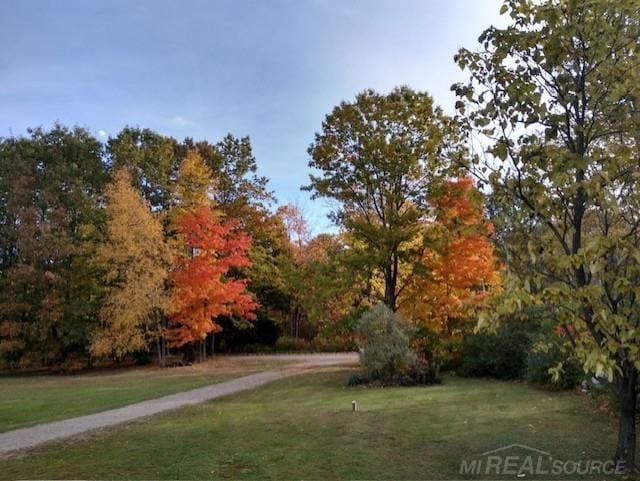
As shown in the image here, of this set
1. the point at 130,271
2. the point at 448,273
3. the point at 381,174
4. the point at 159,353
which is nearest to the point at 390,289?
the point at 448,273

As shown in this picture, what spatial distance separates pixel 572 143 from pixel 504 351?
1061cm

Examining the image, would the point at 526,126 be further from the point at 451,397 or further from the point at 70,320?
the point at 70,320

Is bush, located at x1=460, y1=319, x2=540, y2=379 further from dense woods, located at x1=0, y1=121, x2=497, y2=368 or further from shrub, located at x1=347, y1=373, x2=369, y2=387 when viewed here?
shrub, located at x1=347, y1=373, x2=369, y2=387

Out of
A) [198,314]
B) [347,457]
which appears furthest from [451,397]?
[198,314]

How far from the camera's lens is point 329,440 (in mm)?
6684

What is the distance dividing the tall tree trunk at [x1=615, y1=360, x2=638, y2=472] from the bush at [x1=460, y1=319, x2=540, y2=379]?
28.5 ft

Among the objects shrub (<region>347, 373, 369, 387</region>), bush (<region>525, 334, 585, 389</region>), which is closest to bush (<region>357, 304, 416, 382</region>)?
shrub (<region>347, 373, 369, 387</region>)

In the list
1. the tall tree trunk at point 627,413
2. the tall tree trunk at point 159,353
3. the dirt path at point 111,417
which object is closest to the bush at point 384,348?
the dirt path at point 111,417

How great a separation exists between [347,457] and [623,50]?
5.02 metres

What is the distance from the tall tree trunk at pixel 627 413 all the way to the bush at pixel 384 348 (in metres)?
8.01

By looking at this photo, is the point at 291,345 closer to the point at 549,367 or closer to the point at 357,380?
the point at 357,380

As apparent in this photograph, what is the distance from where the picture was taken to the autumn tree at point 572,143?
4.05m

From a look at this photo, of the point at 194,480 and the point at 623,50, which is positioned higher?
the point at 623,50

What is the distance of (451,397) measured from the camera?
10141 mm
